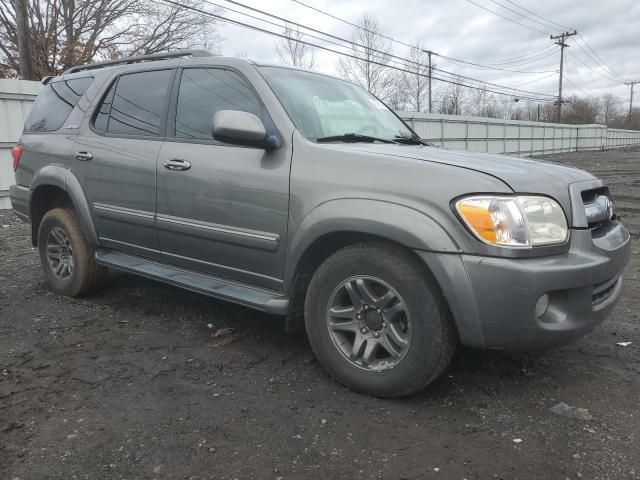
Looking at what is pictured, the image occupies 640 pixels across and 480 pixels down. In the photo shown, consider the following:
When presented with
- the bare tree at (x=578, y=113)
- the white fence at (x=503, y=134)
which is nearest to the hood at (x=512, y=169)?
the white fence at (x=503, y=134)

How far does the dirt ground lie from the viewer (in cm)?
222

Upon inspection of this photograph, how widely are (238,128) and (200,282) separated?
43.4 inches

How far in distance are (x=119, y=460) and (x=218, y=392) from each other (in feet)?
2.30

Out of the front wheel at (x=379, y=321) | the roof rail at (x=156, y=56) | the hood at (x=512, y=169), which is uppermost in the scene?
the roof rail at (x=156, y=56)

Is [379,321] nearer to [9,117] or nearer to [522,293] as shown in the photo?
[522,293]

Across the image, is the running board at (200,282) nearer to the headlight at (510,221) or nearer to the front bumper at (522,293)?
the front bumper at (522,293)

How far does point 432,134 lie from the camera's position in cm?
2081

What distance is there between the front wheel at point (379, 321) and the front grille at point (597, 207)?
915mm

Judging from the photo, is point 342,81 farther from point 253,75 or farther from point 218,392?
point 218,392

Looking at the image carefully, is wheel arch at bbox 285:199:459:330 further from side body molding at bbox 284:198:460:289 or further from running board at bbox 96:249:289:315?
running board at bbox 96:249:289:315

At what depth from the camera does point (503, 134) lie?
28.0 meters

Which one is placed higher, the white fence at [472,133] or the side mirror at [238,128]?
the white fence at [472,133]

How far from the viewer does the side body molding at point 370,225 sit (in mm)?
2459

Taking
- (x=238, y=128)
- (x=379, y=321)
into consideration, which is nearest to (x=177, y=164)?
(x=238, y=128)
